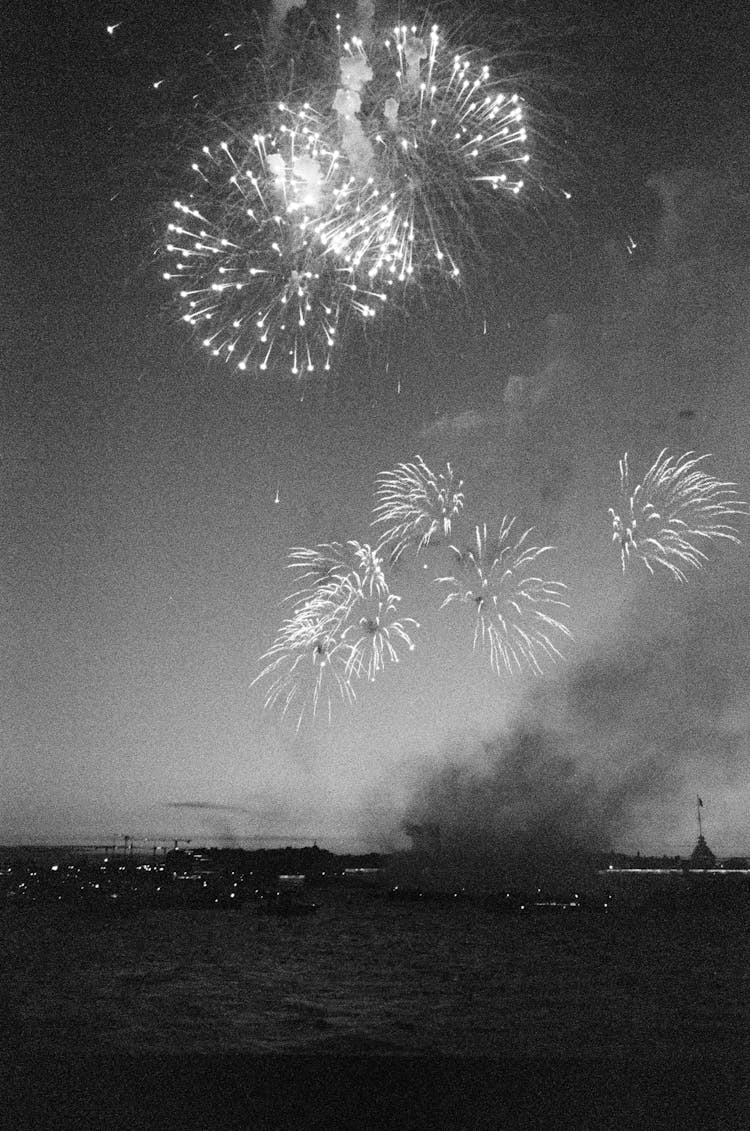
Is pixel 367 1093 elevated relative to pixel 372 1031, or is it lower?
elevated

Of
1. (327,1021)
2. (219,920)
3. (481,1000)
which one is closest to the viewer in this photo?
(327,1021)

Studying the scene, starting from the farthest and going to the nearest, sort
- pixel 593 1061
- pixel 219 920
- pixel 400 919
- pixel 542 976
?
pixel 400 919 < pixel 219 920 < pixel 542 976 < pixel 593 1061

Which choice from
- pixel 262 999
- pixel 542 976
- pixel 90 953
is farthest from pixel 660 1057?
pixel 90 953

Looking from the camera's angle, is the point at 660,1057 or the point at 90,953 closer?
the point at 660,1057

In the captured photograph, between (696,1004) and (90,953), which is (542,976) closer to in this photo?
(696,1004)

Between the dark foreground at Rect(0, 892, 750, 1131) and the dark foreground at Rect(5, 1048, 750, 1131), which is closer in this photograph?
the dark foreground at Rect(5, 1048, 750, 1131)

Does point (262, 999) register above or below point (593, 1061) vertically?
below

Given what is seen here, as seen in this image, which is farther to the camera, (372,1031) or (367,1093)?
(372,1031)

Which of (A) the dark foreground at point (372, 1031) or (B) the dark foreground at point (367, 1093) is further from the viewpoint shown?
(A) the dark foreground at point (372, 1031)
